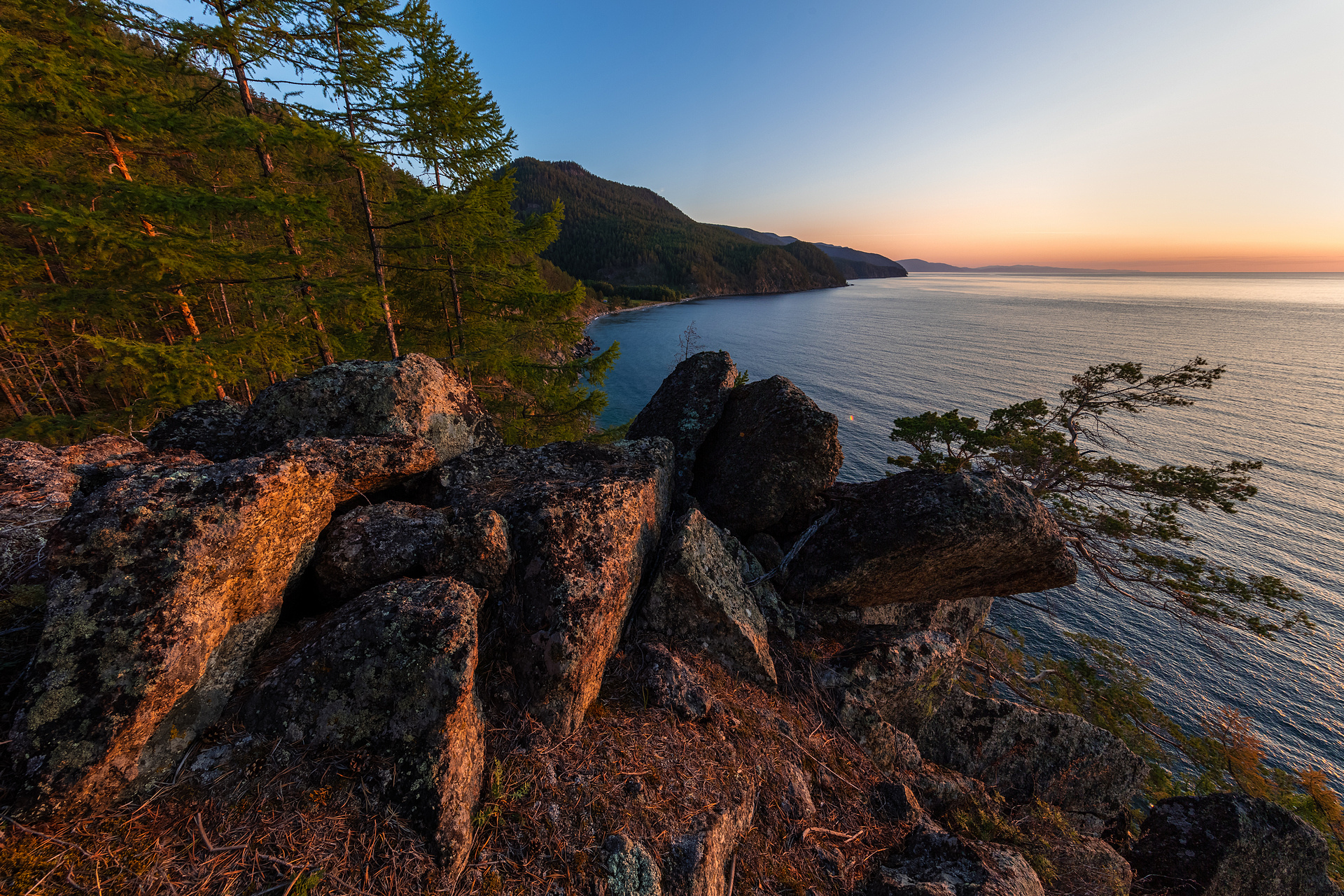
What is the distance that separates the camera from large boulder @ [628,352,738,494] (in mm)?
8039

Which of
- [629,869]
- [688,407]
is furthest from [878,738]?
[688,407]

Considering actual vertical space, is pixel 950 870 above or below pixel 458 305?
below

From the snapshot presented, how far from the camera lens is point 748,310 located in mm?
127562

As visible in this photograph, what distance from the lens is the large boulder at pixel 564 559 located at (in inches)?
143

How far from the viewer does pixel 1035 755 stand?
5.56 meters

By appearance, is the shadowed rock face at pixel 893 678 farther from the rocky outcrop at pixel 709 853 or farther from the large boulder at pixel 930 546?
the rocky outcrop at pixel 709 853

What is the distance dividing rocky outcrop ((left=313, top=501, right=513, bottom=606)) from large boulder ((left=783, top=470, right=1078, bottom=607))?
4276 mm

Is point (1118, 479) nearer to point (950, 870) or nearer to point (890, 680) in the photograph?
point (890, 680)

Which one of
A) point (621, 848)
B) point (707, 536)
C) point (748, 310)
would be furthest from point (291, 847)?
point (748, 310)

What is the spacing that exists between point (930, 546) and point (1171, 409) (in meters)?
55.7

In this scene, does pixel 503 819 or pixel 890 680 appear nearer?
pixel 503 819

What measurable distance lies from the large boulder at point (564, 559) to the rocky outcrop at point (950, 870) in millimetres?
2794

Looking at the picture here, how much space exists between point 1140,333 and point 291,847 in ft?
384

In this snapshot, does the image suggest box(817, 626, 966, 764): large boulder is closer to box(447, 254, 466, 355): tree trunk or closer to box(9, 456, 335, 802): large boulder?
box(9, 456, 335, 802): large boulder
